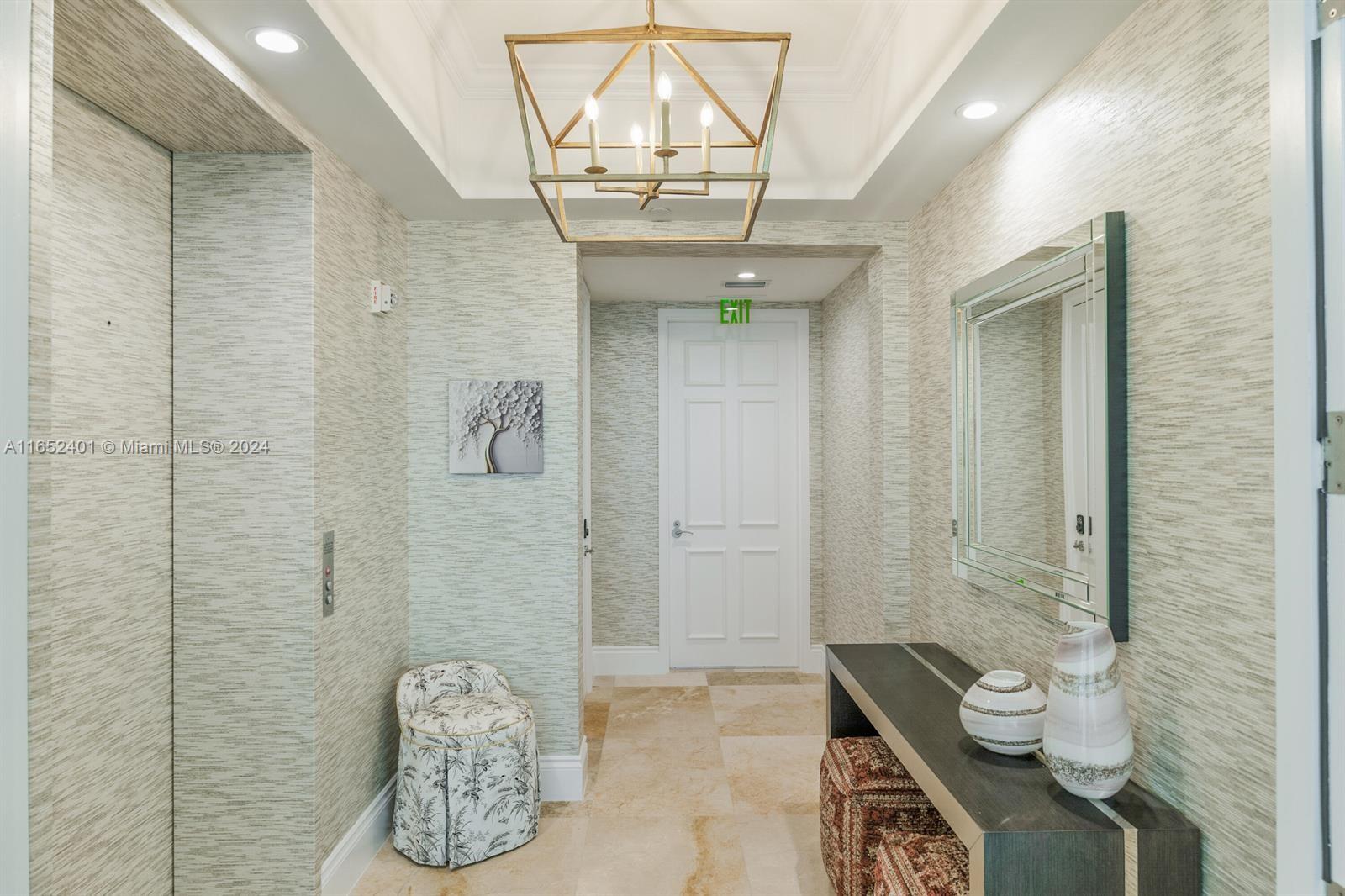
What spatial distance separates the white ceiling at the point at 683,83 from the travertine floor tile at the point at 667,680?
296cm

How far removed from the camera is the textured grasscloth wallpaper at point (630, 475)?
4.93 meters

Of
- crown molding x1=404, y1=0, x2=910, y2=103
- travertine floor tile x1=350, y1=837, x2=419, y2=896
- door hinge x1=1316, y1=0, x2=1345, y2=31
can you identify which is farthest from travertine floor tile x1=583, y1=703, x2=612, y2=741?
door hinge x1=1316, y1=0, x2=1345, y2=31

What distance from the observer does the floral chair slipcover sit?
262 cm

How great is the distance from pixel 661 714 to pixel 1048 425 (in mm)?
2883

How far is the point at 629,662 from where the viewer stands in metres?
4.91

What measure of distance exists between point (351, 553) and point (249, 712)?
571 millimetres

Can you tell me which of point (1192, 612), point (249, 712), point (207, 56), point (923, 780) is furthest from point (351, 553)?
point (1192, 612)

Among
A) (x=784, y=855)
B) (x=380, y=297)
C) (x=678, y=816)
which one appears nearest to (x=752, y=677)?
(x=678, y=816)

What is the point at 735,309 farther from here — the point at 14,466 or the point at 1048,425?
the point at 14,466

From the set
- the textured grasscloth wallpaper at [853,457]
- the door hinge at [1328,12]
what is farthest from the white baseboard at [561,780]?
the door hinge at [1328,12]

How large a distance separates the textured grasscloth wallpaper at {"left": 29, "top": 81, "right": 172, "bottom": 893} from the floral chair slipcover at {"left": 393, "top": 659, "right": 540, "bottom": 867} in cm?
73

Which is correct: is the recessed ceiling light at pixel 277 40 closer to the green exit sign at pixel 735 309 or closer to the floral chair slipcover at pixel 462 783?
the floral chair slipcover at pixel 462 783

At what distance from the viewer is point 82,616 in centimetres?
185

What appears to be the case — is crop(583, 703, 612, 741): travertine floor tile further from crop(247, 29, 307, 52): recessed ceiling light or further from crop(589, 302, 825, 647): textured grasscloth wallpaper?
crop(247, 29, 307, 52): recessed ceiling light
